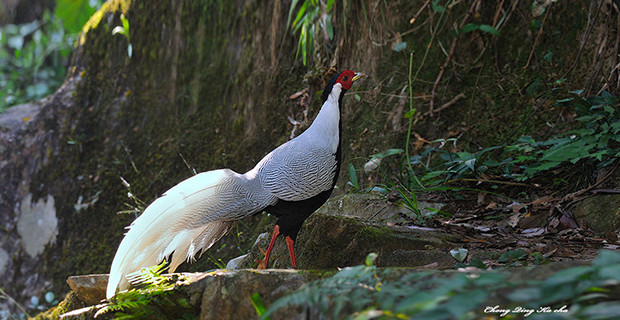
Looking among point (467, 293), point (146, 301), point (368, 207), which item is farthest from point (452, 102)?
point (467, 293)

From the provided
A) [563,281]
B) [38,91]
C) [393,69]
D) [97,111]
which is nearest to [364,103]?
[393,69]

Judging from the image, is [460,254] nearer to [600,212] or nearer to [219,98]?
[600,212]

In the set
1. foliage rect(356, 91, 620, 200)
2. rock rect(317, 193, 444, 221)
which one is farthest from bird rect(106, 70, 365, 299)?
rock rect(317, 193, 444, 221)

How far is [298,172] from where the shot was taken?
284 centimetres

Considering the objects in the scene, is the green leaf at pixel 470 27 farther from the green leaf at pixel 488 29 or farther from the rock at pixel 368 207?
the rock at pixel 368 207

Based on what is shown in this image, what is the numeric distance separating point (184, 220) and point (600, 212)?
2.32 m

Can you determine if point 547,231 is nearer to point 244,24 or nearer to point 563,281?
point 563,281

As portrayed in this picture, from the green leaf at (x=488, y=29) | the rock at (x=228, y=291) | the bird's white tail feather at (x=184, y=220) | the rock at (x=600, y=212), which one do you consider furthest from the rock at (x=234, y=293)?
the green leaf at (x=488, y=29)

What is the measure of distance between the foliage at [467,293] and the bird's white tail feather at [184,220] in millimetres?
1269

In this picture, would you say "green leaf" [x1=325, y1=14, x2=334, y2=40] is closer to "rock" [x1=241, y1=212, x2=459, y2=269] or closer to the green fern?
"rock" [x1=241, y1=212, x2=459, y2=269]

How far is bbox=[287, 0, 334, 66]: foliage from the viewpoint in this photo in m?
4.47

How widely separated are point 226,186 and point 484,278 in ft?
6.10

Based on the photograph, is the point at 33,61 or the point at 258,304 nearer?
the point at 258,304

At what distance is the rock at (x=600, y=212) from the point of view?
2920 mm
